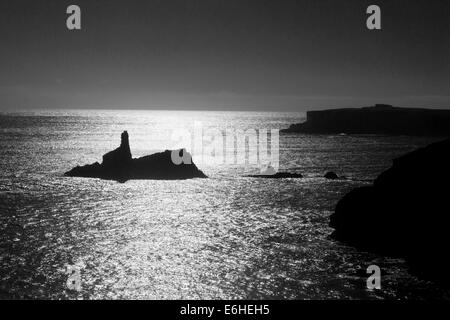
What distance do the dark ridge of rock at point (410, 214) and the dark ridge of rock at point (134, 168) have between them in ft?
159

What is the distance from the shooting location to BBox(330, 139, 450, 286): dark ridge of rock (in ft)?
117

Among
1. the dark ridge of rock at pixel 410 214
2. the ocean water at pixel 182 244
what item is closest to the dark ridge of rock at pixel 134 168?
the ocean water at pixel 182 244

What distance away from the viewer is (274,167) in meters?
114

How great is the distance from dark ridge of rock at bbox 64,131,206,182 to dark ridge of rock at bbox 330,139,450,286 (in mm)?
48340

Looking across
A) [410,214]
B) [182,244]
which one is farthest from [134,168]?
[410,214]

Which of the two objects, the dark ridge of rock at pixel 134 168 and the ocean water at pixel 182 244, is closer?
the ocean water at pixel 182 244

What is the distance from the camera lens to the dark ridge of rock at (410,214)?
3562 cm

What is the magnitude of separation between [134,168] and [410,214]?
6029cm

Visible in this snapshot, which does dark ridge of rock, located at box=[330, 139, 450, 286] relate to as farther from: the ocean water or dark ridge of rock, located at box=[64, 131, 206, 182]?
dark ridge of rock, located at box=[64, 131, 206, 182]

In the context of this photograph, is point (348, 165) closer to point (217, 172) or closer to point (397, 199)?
point (217, 172)

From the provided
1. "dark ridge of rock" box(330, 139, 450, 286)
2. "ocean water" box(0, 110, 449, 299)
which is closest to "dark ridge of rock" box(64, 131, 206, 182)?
"ocean water" box(0, 110, 449, 299)

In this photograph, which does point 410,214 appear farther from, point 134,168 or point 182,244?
point 134,168

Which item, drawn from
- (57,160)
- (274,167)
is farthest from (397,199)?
(57,160)

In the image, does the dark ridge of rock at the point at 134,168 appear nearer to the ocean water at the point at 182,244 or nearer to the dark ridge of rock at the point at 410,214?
the ocean water at the point at 182,244
